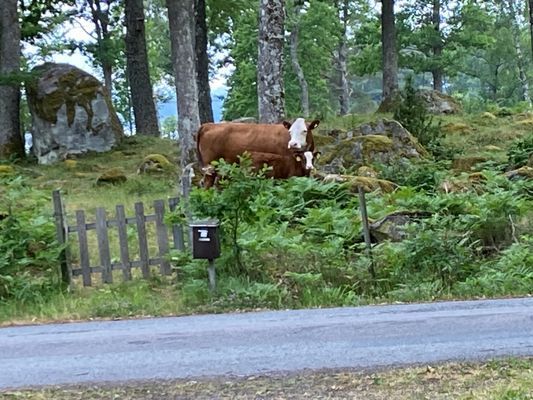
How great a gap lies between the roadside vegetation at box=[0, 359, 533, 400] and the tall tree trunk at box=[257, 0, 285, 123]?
418 inches

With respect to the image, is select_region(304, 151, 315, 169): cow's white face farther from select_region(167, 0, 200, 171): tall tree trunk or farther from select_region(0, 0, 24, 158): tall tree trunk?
select_region(0, 0, 24, 158): tall tree trunk

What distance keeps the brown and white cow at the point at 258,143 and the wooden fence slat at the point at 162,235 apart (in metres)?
3.53

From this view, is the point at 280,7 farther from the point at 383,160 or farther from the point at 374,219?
the point at 374,219

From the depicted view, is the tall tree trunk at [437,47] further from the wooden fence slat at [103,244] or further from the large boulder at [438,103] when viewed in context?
the wooden fence slat at [103,244]

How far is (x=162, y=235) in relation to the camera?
9.08 m

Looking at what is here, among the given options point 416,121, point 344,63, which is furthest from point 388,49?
point 344,63

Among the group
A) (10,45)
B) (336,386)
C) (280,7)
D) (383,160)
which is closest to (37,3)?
(10,45)

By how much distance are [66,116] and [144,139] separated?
2.69 m

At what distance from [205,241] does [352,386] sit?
3.67 m

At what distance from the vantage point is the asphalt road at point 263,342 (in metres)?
5.58

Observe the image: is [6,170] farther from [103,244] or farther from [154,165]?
[103,244]

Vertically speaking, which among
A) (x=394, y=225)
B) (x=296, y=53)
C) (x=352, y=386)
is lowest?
(x=352, y=386)

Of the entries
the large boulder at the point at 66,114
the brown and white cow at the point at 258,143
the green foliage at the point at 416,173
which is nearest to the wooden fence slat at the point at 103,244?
the brown and white cow at the point at 258,143

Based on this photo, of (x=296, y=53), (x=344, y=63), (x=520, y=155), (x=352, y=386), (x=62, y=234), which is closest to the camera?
(x=352, y=386)
